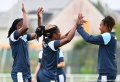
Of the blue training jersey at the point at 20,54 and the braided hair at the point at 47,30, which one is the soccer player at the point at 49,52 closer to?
the braided hair at the point at 47,30

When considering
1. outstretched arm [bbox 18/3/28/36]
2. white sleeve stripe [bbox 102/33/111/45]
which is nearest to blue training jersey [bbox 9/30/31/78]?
outstretched arm [bbox 18/3/28/36]

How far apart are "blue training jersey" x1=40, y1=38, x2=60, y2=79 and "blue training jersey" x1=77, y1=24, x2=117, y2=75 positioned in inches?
20.2

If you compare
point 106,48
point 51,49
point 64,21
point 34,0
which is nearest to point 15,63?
point 51,49

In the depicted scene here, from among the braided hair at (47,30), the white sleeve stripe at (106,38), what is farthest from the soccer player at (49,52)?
the white sleeve stripe at (106,38)

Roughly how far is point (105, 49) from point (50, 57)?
96cm

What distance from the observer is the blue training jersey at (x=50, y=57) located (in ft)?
33.3

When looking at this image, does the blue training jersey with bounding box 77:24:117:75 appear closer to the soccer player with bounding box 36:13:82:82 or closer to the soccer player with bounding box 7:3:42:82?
the soccer player with bounding box 36:13:82:82

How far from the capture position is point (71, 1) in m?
62.7

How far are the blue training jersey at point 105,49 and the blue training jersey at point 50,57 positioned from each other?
20.2 inches

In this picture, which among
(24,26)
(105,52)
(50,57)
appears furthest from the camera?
(24,26)

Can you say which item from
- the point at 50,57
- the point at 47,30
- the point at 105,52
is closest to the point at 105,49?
the point at 105,52

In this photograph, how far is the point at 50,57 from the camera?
33.5 ft

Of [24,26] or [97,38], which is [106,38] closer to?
[97,38]

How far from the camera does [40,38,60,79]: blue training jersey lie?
10156 mm
